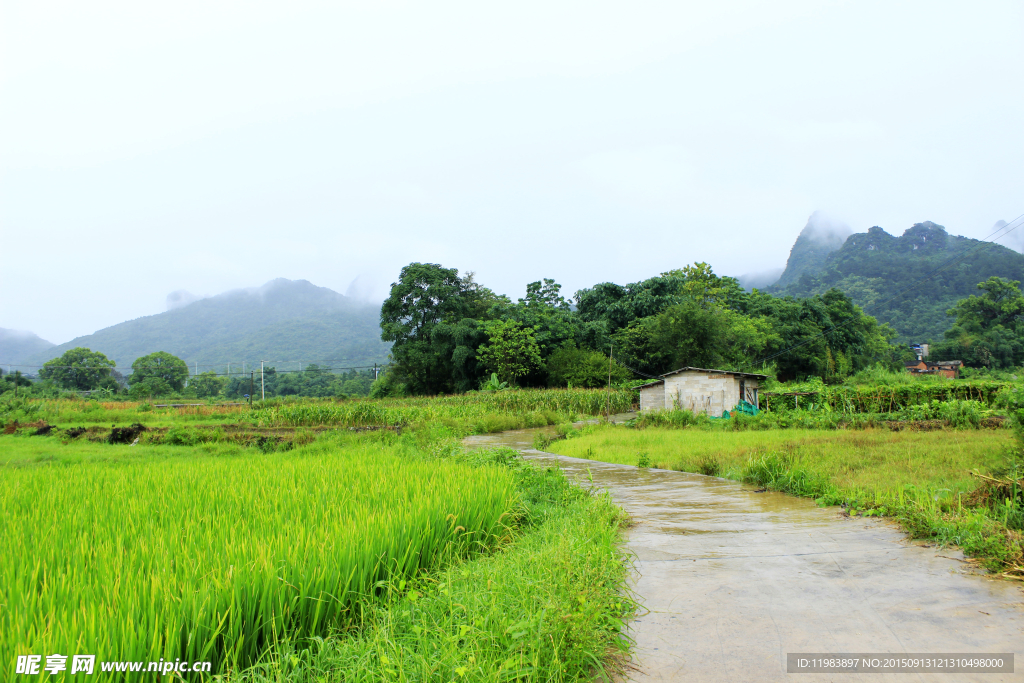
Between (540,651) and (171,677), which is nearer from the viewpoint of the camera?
(171,677)

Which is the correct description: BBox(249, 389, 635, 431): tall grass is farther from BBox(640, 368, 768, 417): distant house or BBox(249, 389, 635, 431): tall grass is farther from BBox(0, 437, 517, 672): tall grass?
BBox(0, 437, 517, 672): tall grass

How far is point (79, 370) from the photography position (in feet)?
203

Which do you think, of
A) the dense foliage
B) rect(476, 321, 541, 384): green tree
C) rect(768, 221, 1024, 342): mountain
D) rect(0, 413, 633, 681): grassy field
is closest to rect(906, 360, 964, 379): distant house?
rect(768, 221, 1024, 342): mountain

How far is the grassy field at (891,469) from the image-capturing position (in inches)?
193

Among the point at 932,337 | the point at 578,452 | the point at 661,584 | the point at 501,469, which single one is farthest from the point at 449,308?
the point at 932,337

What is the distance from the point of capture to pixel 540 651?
2770 mm

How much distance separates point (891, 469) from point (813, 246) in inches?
6397

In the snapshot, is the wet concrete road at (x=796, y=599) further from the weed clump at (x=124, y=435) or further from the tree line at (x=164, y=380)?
the tree line at (x=164, y=380)

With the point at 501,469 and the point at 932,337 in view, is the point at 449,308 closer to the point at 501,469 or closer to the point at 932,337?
the point at 501,469

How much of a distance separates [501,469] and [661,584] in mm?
3024

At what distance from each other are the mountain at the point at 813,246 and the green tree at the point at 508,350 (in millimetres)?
100400

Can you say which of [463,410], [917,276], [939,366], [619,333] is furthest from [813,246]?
[463,410]

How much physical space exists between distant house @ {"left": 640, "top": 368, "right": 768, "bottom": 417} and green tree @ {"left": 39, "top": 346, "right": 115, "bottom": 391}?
2596 inches

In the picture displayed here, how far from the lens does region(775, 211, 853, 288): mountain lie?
13238 cm
